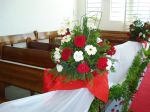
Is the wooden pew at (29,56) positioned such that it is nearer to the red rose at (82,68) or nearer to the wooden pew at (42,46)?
the wooden pew at (42,46)

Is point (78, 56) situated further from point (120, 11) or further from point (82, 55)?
point (120, 11)

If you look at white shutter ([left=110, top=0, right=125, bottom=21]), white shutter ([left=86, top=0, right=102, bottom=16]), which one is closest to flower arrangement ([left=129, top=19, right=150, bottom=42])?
white shutter ([left=110, top=0, right=125, bottom=21])

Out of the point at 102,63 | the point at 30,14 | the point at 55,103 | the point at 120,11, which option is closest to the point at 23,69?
the point at 55,103

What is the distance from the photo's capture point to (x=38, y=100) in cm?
169

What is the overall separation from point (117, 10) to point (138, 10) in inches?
20.7

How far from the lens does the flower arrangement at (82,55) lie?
156 centimetres

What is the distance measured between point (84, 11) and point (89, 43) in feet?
14.7

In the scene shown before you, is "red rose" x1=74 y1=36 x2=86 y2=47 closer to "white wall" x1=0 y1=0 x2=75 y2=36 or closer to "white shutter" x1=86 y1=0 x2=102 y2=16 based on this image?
"white wall" x1=0 y1=0 x2=75 y2=36

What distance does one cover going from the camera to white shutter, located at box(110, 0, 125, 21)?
5.33 metres

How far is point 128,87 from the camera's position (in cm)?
246

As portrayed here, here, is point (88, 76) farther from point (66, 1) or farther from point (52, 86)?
point (66, 1)

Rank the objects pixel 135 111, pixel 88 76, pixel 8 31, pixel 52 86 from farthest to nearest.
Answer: pixel 8 31 < pixel 135 111 < pixel 52 86 < pixel 88 76

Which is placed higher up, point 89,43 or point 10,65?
point 89,43

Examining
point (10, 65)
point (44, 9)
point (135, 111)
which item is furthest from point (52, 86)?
point (44, 9)
